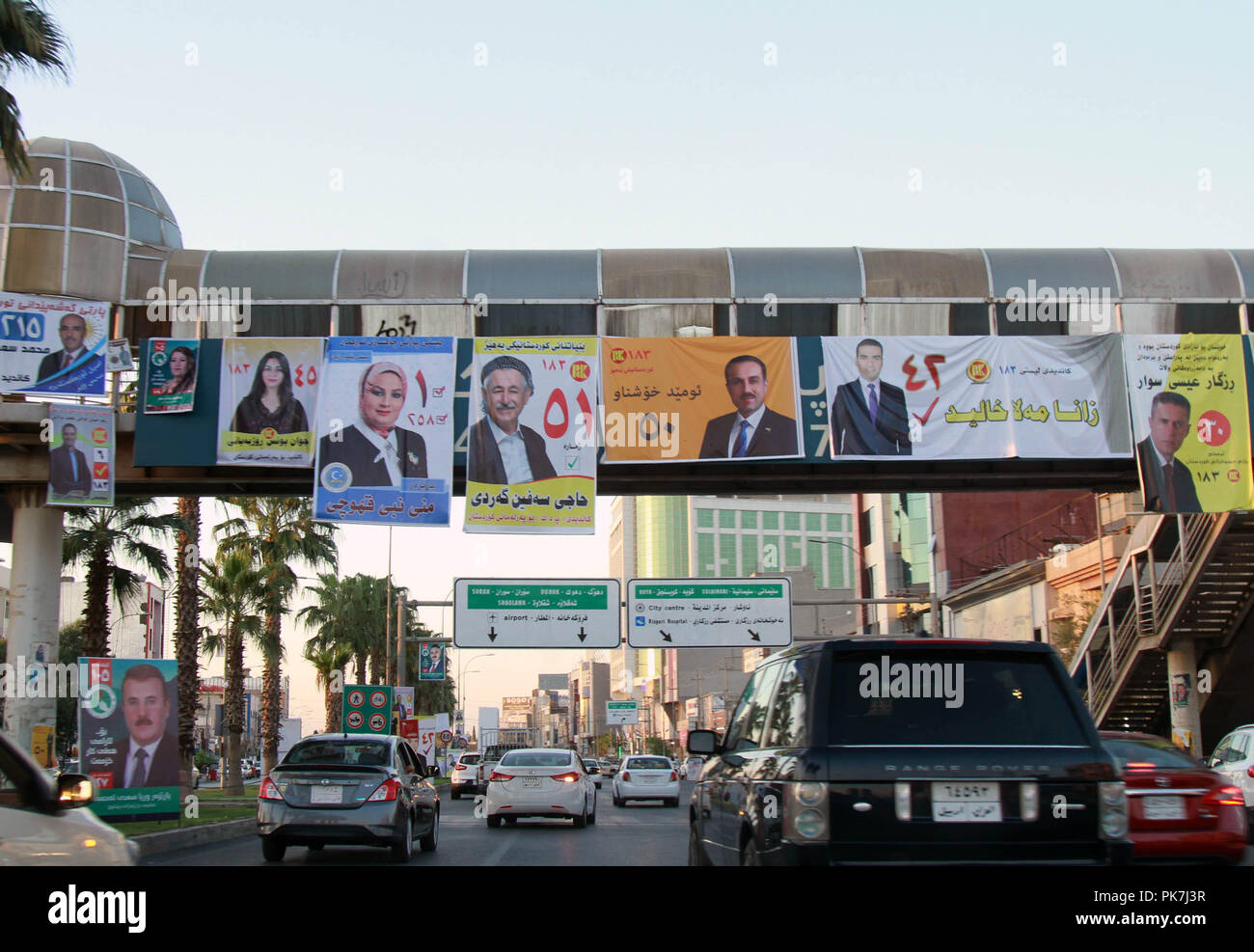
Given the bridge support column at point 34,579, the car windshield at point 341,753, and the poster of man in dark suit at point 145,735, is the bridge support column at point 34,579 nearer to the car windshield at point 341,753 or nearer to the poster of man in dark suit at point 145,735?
the poster of man in dark suit at point 145,735

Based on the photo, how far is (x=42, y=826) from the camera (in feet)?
20.2

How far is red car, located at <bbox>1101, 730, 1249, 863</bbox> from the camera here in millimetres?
11250

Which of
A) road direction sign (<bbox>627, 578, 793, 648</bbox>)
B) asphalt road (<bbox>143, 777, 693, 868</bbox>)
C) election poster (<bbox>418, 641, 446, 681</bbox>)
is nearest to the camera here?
asphalt road (<bbox>143, 777, 693, 868</bbox>)

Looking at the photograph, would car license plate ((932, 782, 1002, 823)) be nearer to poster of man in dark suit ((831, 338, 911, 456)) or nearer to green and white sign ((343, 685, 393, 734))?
poster of man in dark suit ((831, 338, 911, 456))

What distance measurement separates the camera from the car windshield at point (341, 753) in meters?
14.3

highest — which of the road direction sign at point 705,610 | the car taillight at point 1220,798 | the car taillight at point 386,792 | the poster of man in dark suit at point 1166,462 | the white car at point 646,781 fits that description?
the poster of man in dark suit at point 1166,462

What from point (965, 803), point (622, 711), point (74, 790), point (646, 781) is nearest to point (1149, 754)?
point (965, 803)

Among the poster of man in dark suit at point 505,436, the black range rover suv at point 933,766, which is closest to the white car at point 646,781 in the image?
the poster of man in dark suit at point 505,436

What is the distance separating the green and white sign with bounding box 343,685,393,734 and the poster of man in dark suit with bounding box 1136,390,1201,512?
966 inches

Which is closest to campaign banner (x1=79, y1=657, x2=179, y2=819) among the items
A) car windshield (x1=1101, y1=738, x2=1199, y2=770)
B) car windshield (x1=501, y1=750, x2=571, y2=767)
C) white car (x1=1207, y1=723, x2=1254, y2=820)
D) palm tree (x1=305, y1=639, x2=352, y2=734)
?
car windshield (x1=501, y1=750, x2=571, y2=767)

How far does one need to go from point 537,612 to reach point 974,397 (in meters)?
11.4

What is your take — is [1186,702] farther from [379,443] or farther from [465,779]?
[465,779]

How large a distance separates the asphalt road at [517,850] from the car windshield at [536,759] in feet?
3.66

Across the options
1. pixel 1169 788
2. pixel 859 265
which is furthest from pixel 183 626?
pixel 1169 788
